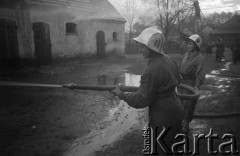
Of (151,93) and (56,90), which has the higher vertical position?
(151,93)

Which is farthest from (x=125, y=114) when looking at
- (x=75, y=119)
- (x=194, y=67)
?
(x=194, y=67)

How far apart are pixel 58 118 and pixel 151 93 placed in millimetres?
3994

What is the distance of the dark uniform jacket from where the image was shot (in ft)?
8.43

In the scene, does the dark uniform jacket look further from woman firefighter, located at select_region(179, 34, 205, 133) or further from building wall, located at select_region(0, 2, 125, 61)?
building wall, located at select_region(0, 2, 125, 61)

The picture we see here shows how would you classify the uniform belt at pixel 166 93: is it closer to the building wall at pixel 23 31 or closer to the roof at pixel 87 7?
the building wall at pixel 23 31

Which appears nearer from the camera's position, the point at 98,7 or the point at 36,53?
the point at 36,53

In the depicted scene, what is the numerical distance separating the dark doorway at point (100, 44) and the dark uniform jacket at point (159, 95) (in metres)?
18.5

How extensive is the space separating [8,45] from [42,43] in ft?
9.32

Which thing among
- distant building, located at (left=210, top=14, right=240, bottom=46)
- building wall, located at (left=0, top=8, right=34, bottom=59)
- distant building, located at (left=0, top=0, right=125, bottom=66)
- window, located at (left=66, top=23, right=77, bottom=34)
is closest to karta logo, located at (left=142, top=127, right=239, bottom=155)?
distant building, located at (left=0, top=0, right=125, bottom=66)

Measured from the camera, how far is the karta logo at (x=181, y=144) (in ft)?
9.02

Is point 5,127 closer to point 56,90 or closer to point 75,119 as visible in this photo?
point 75,119

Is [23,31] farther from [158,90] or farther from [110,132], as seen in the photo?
[158,90]

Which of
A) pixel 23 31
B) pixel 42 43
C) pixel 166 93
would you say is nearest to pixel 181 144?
pixel 166 93

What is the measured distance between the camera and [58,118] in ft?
19.4
